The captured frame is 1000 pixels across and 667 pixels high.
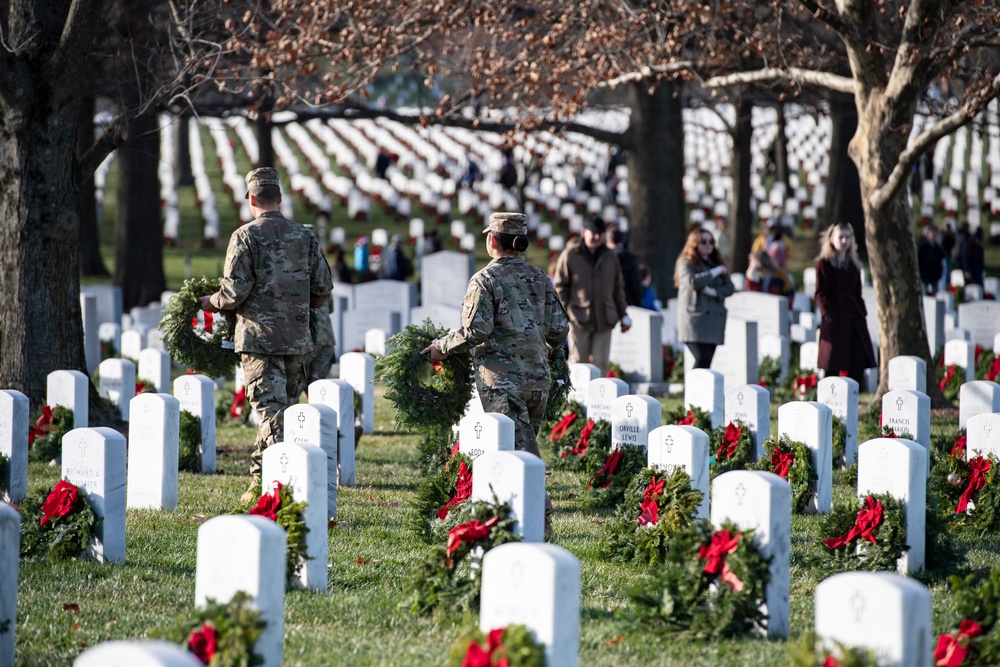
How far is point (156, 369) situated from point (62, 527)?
570 centimetres

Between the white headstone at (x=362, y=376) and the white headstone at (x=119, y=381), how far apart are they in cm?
184

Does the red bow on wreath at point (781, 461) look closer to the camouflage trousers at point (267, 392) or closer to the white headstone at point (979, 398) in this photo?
the white headstone at point (979, 398)

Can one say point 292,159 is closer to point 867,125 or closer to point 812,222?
point 812,222

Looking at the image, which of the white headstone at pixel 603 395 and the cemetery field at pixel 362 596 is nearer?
the cemetery field at pixel 362 596

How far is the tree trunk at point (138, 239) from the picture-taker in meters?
22.8

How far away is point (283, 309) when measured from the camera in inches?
329

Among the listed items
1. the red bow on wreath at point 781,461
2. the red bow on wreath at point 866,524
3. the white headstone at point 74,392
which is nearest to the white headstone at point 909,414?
the red bow on wreath at point 781,461

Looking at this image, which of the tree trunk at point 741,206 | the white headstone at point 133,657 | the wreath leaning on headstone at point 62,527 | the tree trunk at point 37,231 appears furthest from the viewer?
the tree trunk at point 741,206

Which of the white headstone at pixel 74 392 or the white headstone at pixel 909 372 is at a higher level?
the white headstone at pixel 909 372

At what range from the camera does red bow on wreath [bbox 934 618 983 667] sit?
497 cm

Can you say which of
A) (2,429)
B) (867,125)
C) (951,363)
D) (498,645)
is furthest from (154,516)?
(951,363)

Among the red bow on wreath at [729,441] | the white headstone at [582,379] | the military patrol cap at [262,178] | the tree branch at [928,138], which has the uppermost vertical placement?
the tree branch at [928,138]

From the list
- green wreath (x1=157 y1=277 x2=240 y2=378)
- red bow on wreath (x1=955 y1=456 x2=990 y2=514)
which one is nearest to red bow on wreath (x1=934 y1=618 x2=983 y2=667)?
red bow on wreath (x1=955 y1=456 x2=990 y2=514)

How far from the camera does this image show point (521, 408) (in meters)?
7.75
